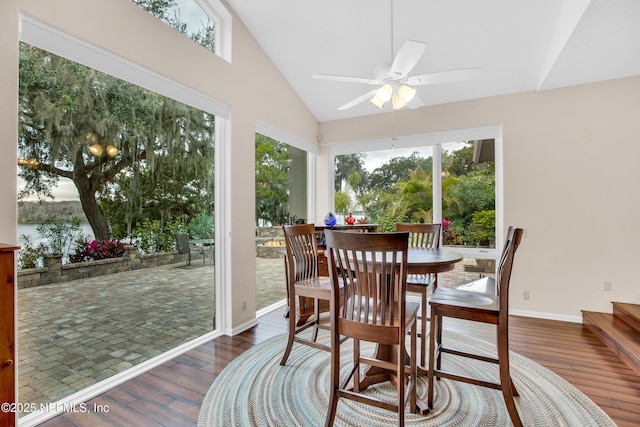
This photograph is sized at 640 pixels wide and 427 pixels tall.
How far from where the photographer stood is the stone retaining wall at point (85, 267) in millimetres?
1962

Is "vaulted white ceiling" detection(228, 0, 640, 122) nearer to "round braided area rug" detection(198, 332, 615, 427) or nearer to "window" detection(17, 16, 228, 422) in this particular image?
"window" detection(17, 16, 228, 422)

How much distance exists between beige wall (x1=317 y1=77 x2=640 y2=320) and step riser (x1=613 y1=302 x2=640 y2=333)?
0.14m

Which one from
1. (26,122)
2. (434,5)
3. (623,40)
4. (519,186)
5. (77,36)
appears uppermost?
(434,5)

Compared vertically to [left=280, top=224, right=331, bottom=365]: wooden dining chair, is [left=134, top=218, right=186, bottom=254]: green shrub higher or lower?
higher

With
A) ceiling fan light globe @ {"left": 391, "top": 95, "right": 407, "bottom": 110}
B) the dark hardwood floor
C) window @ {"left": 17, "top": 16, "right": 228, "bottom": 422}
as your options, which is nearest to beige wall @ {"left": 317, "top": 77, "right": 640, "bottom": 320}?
the dark hardwood floor

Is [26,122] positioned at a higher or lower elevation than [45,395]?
higher

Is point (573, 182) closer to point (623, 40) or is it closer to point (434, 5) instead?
point (623, 40)

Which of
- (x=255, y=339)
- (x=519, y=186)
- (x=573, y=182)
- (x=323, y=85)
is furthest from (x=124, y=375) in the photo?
(x=573, y=182)

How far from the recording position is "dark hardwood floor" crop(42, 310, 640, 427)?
6.19ft

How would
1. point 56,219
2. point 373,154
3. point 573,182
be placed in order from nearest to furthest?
point 56,219 < point 573,182 < point 373,154

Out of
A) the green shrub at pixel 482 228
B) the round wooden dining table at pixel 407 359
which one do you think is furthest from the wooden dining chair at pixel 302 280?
the green shrub at pixel 482 228

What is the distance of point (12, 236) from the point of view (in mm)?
1725

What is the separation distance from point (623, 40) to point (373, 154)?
2761 mm

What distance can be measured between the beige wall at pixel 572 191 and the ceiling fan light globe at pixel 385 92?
83.7 inches
